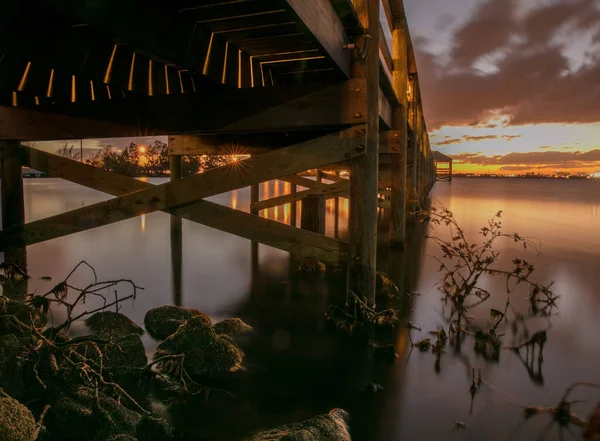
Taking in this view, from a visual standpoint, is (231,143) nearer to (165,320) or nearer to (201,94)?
(201,94)

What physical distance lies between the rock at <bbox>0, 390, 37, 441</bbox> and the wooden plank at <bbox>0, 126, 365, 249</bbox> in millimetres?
2689

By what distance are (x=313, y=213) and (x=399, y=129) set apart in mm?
2691

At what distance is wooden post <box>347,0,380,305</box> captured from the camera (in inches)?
189

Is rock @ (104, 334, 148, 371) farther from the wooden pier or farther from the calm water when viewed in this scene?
the wooden pier

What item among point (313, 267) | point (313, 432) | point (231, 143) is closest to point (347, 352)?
point (313, 432)

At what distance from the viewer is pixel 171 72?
17.6ft

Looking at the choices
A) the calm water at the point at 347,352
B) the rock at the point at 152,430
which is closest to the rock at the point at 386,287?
the calm water at the point at 347,352

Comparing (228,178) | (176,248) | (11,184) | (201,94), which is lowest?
(176,248)

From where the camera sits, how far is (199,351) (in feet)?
13.2

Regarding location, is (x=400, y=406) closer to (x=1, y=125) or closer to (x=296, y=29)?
(x=296, y=29)

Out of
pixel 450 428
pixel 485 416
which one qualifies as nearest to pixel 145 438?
pixel 450 428

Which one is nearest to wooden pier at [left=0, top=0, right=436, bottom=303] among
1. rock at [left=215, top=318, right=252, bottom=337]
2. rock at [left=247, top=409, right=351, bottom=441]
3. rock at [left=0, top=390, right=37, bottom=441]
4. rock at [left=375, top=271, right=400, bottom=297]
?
rock at [left=215, top=318, right=252, bottom=337]

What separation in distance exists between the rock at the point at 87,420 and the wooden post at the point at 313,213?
736 centimetres

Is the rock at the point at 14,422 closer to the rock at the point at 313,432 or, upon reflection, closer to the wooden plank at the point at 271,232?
the rock at the point at 313,432
